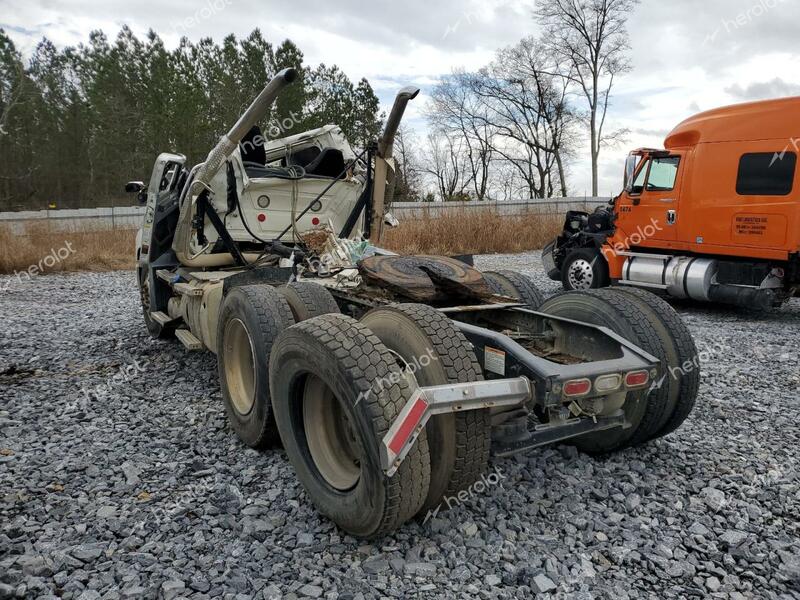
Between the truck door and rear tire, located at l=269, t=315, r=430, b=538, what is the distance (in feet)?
25.3

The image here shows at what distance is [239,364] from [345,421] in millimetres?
1372

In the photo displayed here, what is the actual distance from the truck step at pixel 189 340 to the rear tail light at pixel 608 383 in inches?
138

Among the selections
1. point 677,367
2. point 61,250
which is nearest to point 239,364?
point 677,367

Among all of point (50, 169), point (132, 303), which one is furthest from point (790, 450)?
point (50, 169)

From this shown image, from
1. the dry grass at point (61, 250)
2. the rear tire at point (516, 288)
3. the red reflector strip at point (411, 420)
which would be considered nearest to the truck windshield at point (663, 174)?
the rear tire at point (516, 288)

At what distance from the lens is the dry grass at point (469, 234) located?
54.9ft

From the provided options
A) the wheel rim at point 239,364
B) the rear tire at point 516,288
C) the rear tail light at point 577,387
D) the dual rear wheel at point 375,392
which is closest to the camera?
the dual rear wheel at point 375,392

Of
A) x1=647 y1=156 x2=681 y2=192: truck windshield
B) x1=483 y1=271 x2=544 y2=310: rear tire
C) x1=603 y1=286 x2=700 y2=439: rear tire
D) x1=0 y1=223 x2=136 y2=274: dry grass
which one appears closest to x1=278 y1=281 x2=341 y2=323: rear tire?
x1=483 y1=271 x2=544 y2=310: rear tire

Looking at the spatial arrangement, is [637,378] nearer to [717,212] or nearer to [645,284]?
[717,212]

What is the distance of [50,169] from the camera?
32.7 m

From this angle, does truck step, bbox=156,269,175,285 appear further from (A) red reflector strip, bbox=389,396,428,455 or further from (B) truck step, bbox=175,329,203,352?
(A) red reflector strip, bbox=389,396,428,455

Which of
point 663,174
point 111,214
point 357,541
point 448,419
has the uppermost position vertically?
point 663,174

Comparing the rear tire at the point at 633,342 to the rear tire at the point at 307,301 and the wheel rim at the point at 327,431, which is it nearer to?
the wheel rim at the point at 327,431

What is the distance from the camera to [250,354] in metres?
3.96
